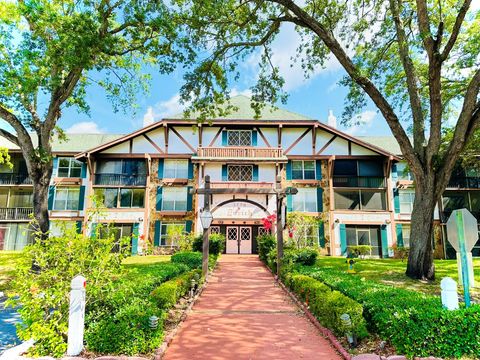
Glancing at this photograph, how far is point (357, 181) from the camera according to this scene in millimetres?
25641

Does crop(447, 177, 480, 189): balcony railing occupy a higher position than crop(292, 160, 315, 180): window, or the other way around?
crop(292, 160, 315, 180): window

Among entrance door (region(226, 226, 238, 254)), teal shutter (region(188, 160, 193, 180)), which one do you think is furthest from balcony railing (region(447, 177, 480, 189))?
teal shutter (region(188, 160, 193, 180))

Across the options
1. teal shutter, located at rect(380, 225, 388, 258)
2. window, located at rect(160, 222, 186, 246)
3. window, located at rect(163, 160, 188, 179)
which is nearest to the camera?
window, located at rect(160, 222, 186, 246)

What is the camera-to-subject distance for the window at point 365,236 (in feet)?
81.5

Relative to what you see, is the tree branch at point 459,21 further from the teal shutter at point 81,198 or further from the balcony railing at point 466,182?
the teal shutter at point 81,198

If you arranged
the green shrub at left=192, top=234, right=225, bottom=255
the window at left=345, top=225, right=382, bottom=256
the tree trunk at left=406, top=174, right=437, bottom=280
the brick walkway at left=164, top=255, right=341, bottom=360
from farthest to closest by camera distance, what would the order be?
the window at left=345, top=225, right=382, bottom=256
the green shrub at left=192, top=234, right=225, bottom=255
the tree trunk at left=406, top=174, right=437, bottom=280
the brick walkway at left=164, top=255, right=341, bottom=360

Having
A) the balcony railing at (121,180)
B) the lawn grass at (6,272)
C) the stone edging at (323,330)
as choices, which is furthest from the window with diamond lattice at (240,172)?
the stone edging at (323,330)

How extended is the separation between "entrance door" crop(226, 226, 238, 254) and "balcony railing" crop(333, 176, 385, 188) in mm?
8550

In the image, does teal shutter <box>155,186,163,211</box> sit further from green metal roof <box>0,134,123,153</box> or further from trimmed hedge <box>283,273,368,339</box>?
trimmed hedge <box>283,273,368,339</box>

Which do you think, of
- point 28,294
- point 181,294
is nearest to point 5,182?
point 181,294

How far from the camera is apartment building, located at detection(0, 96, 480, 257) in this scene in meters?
24.6

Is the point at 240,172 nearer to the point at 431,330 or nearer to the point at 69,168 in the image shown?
the point at 69,168

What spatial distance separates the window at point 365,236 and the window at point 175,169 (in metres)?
13.1

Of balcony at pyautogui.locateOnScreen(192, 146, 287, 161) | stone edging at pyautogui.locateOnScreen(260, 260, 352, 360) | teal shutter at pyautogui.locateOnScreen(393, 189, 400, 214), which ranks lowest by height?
stone edging at pyautogui.locateOnScreen(260, 260, 352, 360)
